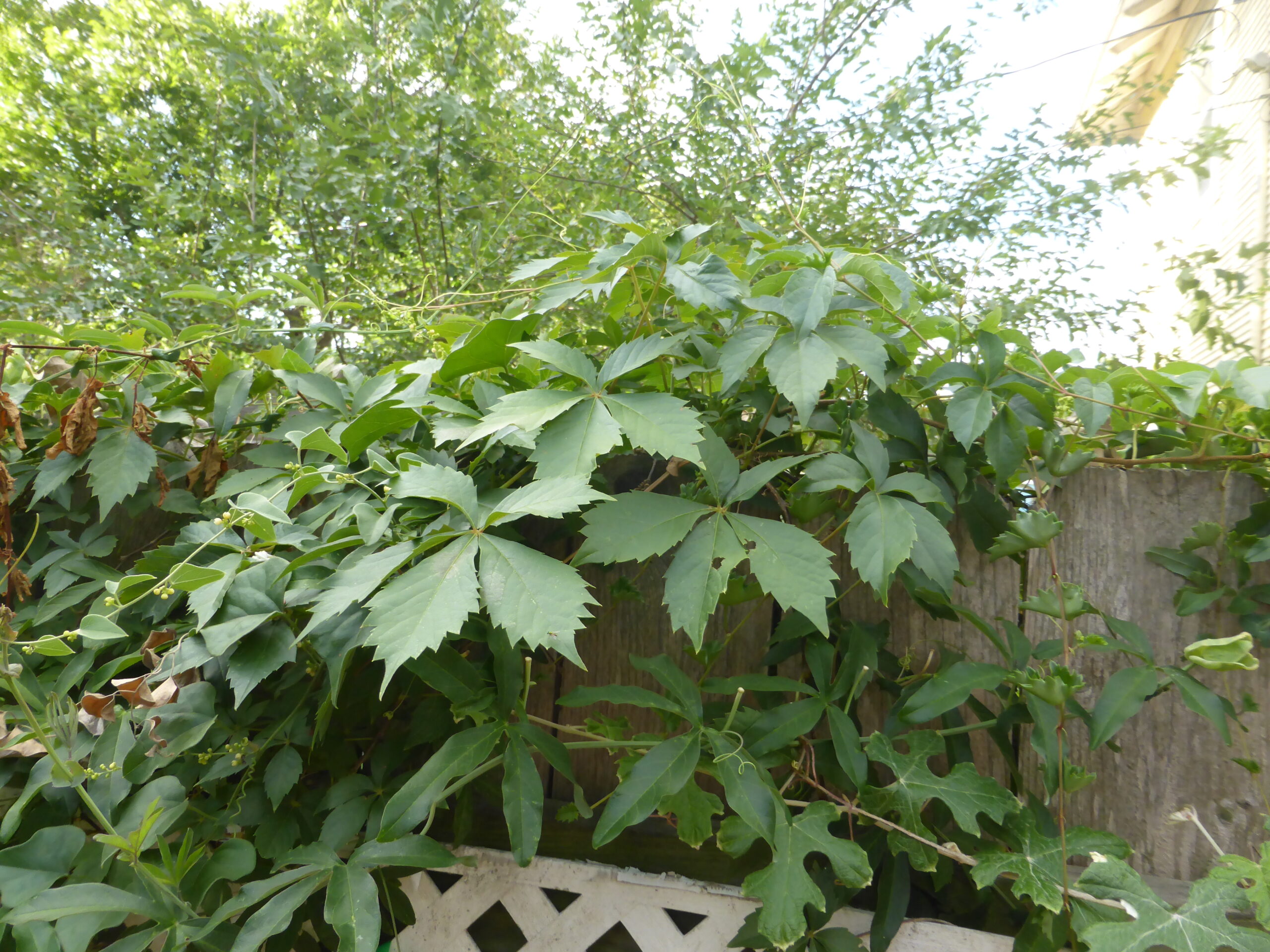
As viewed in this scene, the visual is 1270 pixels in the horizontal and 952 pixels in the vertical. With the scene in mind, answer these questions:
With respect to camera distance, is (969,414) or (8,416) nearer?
(969,414)

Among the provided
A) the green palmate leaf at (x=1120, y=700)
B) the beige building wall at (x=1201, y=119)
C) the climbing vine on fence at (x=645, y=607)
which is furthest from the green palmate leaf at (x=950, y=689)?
the beige building wall at (x=1201, y=119)

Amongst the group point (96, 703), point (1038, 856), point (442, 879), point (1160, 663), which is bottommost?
point (442, 879)

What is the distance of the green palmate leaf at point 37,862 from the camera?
32.2 inches

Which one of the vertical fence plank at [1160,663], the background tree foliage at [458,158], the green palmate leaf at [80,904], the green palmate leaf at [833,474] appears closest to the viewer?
the green palmate leaf at [80,904]

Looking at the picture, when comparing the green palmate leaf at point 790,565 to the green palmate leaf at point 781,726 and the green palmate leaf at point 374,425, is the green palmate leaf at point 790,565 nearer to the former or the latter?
the green palmate leaf at point 781,726

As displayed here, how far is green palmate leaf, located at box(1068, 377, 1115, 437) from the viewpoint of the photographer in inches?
37.2

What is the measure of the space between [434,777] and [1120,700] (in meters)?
0.85

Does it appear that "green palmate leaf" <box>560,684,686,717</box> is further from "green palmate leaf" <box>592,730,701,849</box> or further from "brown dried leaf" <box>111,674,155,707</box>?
"brown dried leaf" <box>111,674,155,707</box>

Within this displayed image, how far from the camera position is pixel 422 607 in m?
0.70

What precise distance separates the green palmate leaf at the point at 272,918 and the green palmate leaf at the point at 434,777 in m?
0.12

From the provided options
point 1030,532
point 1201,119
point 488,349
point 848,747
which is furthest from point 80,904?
point 1201,119

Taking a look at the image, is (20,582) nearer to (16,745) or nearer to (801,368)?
(16,745)

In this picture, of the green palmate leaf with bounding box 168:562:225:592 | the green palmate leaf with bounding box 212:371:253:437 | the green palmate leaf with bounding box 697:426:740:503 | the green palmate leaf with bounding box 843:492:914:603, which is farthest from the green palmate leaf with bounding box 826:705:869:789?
the green palmate leaf with bounding box 212:371:253:437

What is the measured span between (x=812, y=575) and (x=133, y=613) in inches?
39.7
